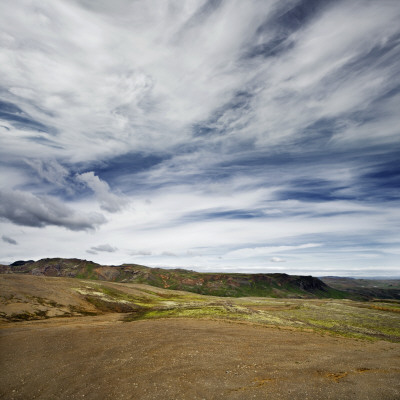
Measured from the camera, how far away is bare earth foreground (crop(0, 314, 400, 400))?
23.1 metres

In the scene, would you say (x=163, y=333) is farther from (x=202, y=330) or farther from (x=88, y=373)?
(x=88, y=373)

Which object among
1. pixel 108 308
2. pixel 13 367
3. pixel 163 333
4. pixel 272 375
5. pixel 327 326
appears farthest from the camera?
pixel 108 308

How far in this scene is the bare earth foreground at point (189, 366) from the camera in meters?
23.1

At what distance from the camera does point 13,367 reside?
94.9ft

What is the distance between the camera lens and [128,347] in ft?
118

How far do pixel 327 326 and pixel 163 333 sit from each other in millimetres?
45539

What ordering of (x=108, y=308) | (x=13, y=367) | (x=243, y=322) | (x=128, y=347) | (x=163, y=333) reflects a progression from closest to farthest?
(x=13, y=367) → (x=128, y=347) → (x=163, y=333) → (x=243, y=322) → (x=108, y=308)

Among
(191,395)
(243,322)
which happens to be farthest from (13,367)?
(243,322)

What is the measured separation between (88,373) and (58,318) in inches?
1780

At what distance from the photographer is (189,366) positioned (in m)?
28.6

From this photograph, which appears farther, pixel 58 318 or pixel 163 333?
pixel 58 318

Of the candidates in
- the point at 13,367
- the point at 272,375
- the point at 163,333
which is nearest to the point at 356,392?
the point at 272,375

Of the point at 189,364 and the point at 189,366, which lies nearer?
the point at 189,366

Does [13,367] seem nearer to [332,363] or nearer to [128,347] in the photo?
[128,347]
